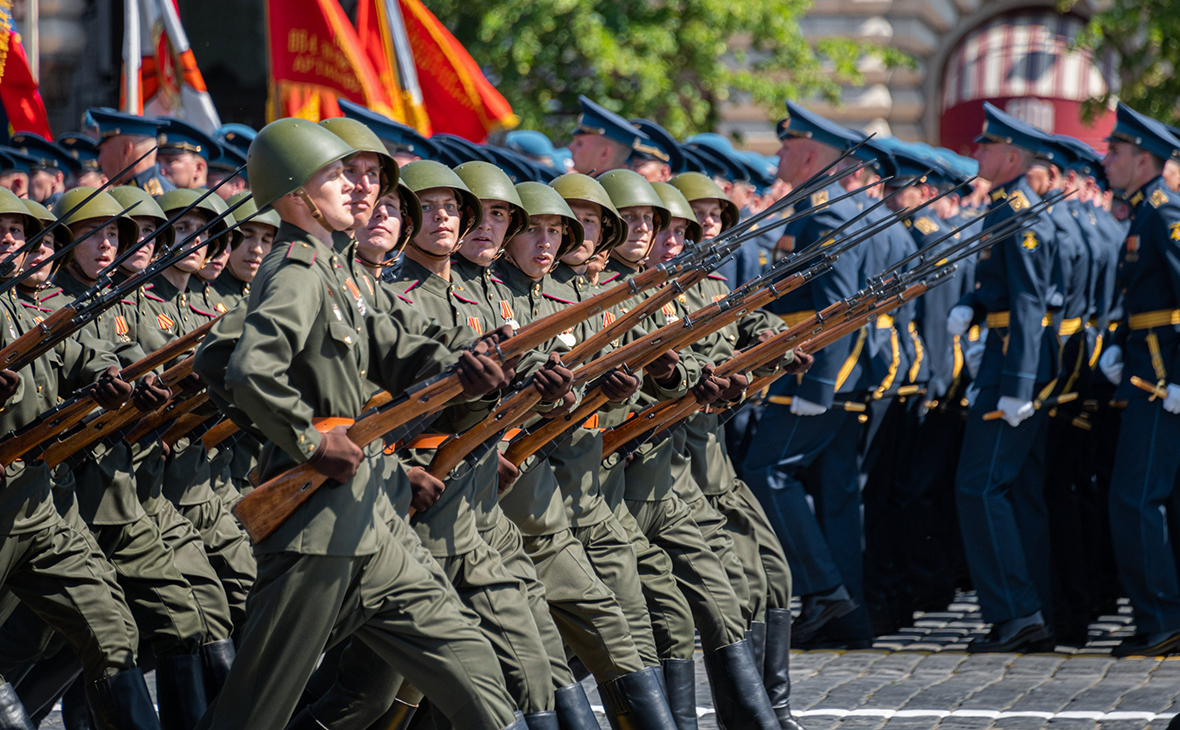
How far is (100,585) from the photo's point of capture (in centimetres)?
523

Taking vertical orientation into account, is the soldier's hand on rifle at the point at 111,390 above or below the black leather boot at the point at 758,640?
above

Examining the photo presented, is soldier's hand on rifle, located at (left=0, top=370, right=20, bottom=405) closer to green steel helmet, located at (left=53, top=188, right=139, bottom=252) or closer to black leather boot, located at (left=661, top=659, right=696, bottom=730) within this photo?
green steel helmet, located at (left=53, top=188, right=139, bottom=252)

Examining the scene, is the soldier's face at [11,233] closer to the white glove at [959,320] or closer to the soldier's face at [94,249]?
the soldier's face at [94,249]

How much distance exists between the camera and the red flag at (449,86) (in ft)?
38.2

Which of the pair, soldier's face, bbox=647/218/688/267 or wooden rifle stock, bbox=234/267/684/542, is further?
soldier's face, bbox=647/218/688/267

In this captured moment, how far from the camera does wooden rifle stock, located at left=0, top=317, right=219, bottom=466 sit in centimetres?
523

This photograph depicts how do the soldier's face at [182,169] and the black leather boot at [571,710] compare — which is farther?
the soldier's face at [182,169]

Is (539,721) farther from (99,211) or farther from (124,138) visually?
(124,138)

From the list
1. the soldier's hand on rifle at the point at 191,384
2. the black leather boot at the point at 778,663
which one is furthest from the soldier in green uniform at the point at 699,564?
the soldier's hand on rifle at the point at 191,384

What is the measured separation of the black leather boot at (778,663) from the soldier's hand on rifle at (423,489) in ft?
6.50

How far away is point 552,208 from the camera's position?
19.1 feet

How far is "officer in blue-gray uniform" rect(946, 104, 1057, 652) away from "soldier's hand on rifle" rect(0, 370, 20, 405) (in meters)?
4.31

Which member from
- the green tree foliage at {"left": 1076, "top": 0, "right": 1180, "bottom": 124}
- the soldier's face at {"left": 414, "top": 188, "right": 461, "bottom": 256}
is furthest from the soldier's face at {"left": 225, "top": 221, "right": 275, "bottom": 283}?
the green tree foliage at {"left": 1076, "top": 0, "right": 1180, "bottom": 124}

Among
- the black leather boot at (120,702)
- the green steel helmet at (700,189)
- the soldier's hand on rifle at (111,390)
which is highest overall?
the green steel helmet at (700,189)
